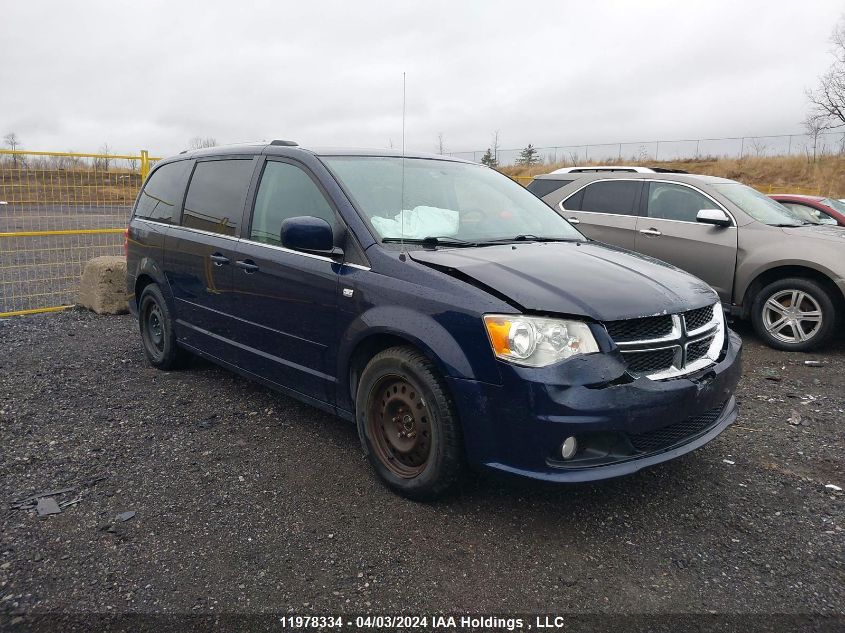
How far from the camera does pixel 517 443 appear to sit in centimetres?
272

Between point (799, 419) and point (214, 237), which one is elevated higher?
point (214, 237)

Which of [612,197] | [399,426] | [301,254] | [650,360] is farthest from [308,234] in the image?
[612,197]

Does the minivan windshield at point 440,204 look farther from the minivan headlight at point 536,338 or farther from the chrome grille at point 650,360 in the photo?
the chrome grille at point 650,360

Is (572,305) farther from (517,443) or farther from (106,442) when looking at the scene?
(106,442)

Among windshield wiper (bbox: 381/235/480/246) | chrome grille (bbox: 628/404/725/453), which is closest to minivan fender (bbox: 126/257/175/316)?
windshield wiper (bbox: 381/235/480/246)

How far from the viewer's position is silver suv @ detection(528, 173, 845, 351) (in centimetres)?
607

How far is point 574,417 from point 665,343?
62 centimetres

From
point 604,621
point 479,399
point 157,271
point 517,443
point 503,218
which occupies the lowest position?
point 604,621

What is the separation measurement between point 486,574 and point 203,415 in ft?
8.40

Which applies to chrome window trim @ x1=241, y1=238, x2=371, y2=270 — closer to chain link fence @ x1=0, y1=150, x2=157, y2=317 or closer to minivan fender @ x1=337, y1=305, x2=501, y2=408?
minivan fender @ x1=337, y1=305, x2=501, y2=408

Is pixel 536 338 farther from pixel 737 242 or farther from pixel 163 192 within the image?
pixel 737 242

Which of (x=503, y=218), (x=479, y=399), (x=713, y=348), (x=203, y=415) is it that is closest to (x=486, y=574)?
(x=479, y=399)

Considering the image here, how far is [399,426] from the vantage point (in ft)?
10.6

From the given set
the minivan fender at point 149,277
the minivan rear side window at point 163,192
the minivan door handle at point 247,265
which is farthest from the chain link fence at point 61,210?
the minivan door handle at point 247,265
